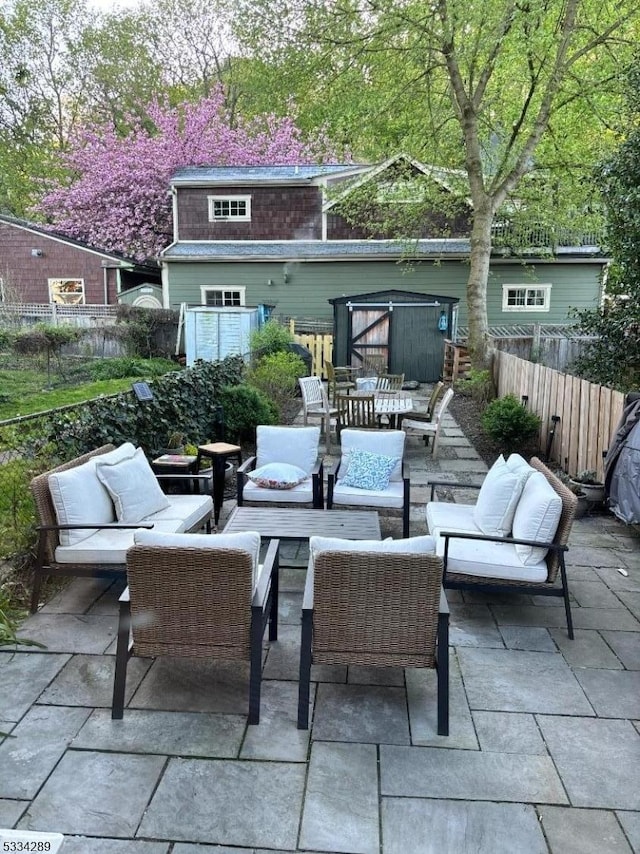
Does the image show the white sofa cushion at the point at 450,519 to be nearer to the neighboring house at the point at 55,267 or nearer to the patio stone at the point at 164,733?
the patio stone at the point at 164,733

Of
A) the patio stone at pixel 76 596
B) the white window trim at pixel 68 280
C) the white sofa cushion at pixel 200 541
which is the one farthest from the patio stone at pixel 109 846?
the white window trim at pixel 68 280

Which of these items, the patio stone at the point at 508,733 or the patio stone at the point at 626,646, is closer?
the patio stone at the point at 508,733

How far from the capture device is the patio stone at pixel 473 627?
11.0 ft

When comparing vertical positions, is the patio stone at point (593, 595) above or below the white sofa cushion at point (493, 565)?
below

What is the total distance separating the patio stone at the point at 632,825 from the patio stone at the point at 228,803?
1.19 m

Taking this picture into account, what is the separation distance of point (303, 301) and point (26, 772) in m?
15.3

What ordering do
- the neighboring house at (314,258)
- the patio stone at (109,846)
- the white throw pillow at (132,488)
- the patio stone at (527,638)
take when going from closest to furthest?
the patio stone at (109,846) < the patio stone at (527,638) < the white throw pillow at (132,488) < the neighboring house at (314,258)

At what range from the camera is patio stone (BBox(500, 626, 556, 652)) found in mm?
3303

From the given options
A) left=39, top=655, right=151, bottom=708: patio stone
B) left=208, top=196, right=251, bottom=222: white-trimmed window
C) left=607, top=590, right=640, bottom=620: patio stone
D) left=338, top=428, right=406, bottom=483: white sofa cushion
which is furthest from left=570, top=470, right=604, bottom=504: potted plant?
left=208, top=196, right=251, bottom=222: white-trimmed window

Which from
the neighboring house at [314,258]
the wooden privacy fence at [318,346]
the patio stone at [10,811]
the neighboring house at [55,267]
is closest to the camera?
the patio stone at [10,811]

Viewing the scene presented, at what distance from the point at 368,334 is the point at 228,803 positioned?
45.5 ft

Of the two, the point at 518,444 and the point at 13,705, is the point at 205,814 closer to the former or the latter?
the point at 13,705

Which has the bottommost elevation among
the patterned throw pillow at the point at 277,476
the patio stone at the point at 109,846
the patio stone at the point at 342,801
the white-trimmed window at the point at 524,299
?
the patio stone at the point at 342,801

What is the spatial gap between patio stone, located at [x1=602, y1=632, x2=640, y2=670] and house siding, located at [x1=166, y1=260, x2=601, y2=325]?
13743 millimetres
